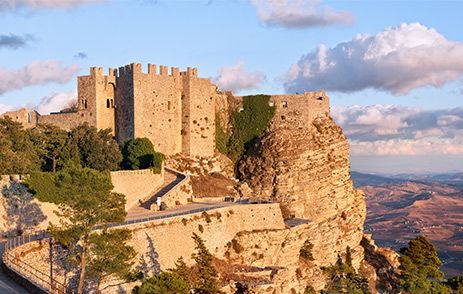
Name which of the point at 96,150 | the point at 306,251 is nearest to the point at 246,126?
the point at 306,251

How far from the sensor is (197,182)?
173 ft

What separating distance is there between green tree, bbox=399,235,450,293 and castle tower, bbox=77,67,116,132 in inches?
1120

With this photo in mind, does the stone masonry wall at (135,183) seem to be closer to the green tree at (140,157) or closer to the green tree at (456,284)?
the green tree at (140,157)

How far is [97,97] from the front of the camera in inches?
2062

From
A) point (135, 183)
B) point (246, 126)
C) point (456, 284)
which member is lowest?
point (456, 284)

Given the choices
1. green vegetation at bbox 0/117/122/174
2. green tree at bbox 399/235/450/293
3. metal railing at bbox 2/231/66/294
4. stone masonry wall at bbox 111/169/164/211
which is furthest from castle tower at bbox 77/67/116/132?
green tree at bbox 399/235/450/293

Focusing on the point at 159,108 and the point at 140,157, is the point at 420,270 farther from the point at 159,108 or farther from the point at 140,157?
the point at 159,108

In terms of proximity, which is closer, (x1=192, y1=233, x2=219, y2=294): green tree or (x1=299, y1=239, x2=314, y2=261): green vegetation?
(x1=192, y1=233, x2=219, y2=294): green tree

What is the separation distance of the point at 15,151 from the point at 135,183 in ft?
30.5

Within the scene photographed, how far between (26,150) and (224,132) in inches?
822

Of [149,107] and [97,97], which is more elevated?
[97,97]

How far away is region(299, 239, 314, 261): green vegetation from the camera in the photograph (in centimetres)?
5038

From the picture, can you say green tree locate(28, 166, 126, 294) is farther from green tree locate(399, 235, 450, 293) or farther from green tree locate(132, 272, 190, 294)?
green tree locate(399, 235, 450, 293)

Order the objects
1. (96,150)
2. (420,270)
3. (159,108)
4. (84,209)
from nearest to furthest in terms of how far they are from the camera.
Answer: (84,209) → (96,150) → (420,270) → (159,108)
